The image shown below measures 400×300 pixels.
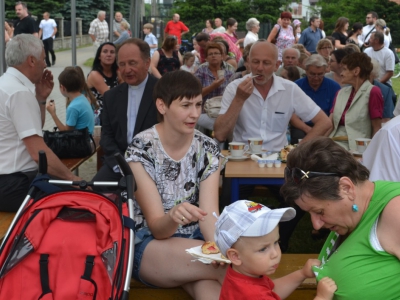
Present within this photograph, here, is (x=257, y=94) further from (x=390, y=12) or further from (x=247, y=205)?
(x=390, y=12)

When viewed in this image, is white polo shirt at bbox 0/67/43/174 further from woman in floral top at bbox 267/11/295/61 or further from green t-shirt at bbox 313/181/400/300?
woman in floral top at bbox 267/11/295/61

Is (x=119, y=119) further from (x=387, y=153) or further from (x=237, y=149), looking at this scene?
(x=387, y=153)

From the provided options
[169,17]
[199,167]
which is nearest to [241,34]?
[169,17]

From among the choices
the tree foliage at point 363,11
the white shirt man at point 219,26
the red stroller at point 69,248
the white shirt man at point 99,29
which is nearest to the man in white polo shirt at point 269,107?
the red stroller at point 69,248

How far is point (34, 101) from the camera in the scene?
467cm

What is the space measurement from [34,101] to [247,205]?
8.57ft

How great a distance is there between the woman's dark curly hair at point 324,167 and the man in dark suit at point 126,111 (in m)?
2.69

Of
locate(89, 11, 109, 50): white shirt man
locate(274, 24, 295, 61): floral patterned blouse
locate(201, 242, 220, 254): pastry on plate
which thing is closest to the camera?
locate(201, 242, 220, 254): pastry on plate

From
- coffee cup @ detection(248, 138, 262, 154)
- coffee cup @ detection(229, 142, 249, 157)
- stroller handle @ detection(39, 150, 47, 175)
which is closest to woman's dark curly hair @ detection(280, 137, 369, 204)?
stroller handle @ detection(39, 150, 47, 175)

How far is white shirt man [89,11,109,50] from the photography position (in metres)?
11.6

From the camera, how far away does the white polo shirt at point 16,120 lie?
4.57 metres

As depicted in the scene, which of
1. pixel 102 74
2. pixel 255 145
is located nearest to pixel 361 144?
pixel 255 145

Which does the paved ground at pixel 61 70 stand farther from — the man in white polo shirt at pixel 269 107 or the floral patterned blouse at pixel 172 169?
the floral patterned blouse at pixel 172 169

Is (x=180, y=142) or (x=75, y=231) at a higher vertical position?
(x=180, y=142)
